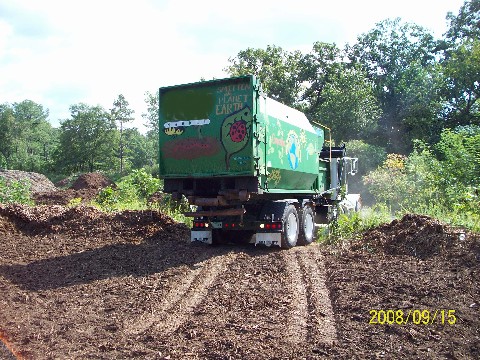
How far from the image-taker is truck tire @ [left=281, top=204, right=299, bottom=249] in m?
11.7

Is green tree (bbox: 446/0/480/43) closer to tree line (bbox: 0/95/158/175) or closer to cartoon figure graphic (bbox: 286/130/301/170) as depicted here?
tree line (bbox: 0/95/158/175)

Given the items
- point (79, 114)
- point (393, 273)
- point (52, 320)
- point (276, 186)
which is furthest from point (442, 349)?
point (79, 114)

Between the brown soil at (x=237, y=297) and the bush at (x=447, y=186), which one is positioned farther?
the bush at (x=447, y=186)

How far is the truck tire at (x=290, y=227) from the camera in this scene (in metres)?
11.7

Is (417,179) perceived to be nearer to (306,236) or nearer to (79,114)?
(306,236)

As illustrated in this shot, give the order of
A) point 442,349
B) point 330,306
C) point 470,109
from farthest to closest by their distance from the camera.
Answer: point 470,109 → point 330,306 → point 442,349

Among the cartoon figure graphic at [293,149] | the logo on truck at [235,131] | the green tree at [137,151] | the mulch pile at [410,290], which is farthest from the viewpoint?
the green tree at [137,151]

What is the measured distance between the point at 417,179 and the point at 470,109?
2290cm

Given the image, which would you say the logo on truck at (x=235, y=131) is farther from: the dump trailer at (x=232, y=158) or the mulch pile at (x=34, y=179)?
the mulch pile at (x=34, y=179)

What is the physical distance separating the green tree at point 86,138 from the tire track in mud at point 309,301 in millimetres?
43170

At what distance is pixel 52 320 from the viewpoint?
654 centimetres

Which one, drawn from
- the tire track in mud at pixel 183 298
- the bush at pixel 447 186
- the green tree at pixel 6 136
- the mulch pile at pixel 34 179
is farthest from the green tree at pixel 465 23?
the green tree at pixel 6 136

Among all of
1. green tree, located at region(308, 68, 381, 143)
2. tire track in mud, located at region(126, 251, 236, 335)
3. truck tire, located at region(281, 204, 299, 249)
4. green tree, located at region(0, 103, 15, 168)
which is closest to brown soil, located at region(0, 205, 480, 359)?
tire track in mud, located at region(126, 251, 236, 335)
